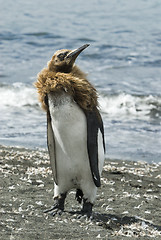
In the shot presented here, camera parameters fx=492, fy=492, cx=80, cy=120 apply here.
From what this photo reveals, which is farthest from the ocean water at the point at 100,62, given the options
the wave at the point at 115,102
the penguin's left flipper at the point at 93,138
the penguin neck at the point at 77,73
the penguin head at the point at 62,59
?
the penguin's left flipper at the point at 93,138

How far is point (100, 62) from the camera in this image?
1967 cm

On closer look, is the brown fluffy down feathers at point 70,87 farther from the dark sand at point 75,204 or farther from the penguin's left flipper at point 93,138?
the dark sand at point 75,204

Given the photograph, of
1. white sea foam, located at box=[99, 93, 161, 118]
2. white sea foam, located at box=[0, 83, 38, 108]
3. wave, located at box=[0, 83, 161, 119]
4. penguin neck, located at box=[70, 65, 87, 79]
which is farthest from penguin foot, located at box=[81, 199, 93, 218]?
white sea foam, located at box=[0, 83, 38, 108]

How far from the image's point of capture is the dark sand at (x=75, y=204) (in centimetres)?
448

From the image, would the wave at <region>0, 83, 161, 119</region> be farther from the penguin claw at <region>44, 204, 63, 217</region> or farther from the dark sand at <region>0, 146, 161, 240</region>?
the penguin claw at <region>44, 204, 63, 217</region>

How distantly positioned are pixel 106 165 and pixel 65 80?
9.83 ft

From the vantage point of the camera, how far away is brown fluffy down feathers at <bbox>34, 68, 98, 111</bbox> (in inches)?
188

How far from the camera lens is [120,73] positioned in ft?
59.0

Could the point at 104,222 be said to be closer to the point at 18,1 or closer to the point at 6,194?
the point at 6,194

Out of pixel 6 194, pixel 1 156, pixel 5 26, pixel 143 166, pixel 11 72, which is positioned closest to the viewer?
pixel 6 194

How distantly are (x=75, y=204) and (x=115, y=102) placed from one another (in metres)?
8.45

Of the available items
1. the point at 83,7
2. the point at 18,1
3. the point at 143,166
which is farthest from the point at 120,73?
the point at 18,1

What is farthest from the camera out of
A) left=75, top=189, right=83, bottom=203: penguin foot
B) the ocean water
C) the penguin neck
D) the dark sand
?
the ocean water

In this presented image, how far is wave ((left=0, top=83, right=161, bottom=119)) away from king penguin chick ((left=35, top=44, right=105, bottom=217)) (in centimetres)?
699
